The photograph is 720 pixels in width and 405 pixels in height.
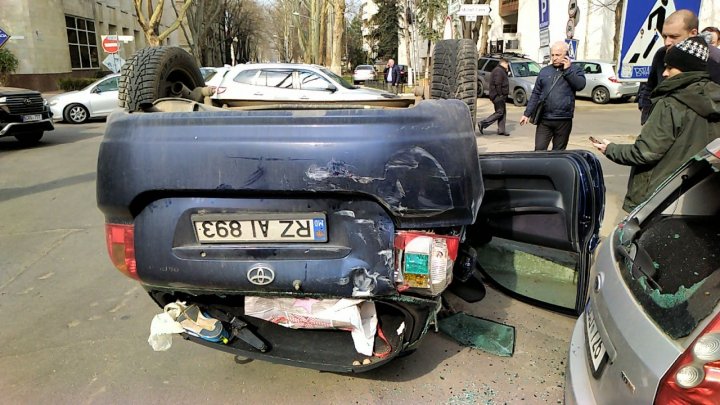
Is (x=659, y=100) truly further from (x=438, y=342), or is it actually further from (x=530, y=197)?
(x=438, y=342)

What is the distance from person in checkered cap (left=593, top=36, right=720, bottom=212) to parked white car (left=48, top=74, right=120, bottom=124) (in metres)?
15.8

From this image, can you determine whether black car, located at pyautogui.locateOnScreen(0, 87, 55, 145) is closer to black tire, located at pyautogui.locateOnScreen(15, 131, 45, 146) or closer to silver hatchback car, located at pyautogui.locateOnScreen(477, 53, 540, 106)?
black tire, located at pyautogui.locateOnScreen(15, 131, 45, 146)

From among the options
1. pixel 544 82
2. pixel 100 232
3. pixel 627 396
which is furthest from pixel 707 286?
pixel 100 232

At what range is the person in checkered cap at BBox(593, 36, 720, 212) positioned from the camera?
119 inches

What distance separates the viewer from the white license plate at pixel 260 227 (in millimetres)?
2135

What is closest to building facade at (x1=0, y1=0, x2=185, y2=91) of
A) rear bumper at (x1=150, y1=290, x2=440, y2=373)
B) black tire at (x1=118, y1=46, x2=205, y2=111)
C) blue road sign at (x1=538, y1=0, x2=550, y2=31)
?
blue road sign at (x1=538, y1=0, x2=550, y2=31)

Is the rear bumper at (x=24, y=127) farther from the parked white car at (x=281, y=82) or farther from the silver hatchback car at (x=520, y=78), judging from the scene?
the silver hatchback car at (x=520, y=78)

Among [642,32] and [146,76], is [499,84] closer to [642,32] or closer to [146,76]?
[642,32]

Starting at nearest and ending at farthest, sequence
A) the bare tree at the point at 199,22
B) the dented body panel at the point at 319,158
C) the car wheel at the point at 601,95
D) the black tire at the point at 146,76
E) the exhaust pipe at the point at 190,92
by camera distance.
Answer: the dented body panel at the point at 319,158 → the black tire at the point at 146,76 → the exhaust pipe at the point at 190,92 → the car wheel at the point at 601,95 → the bare tree at the point at 199,22

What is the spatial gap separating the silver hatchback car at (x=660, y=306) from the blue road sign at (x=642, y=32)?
300cm

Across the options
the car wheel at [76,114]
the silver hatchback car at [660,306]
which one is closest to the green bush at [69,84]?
the car wheel at [76,114]

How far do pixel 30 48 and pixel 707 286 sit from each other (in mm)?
29864

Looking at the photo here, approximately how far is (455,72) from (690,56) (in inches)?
61.7

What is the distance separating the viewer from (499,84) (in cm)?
1175
